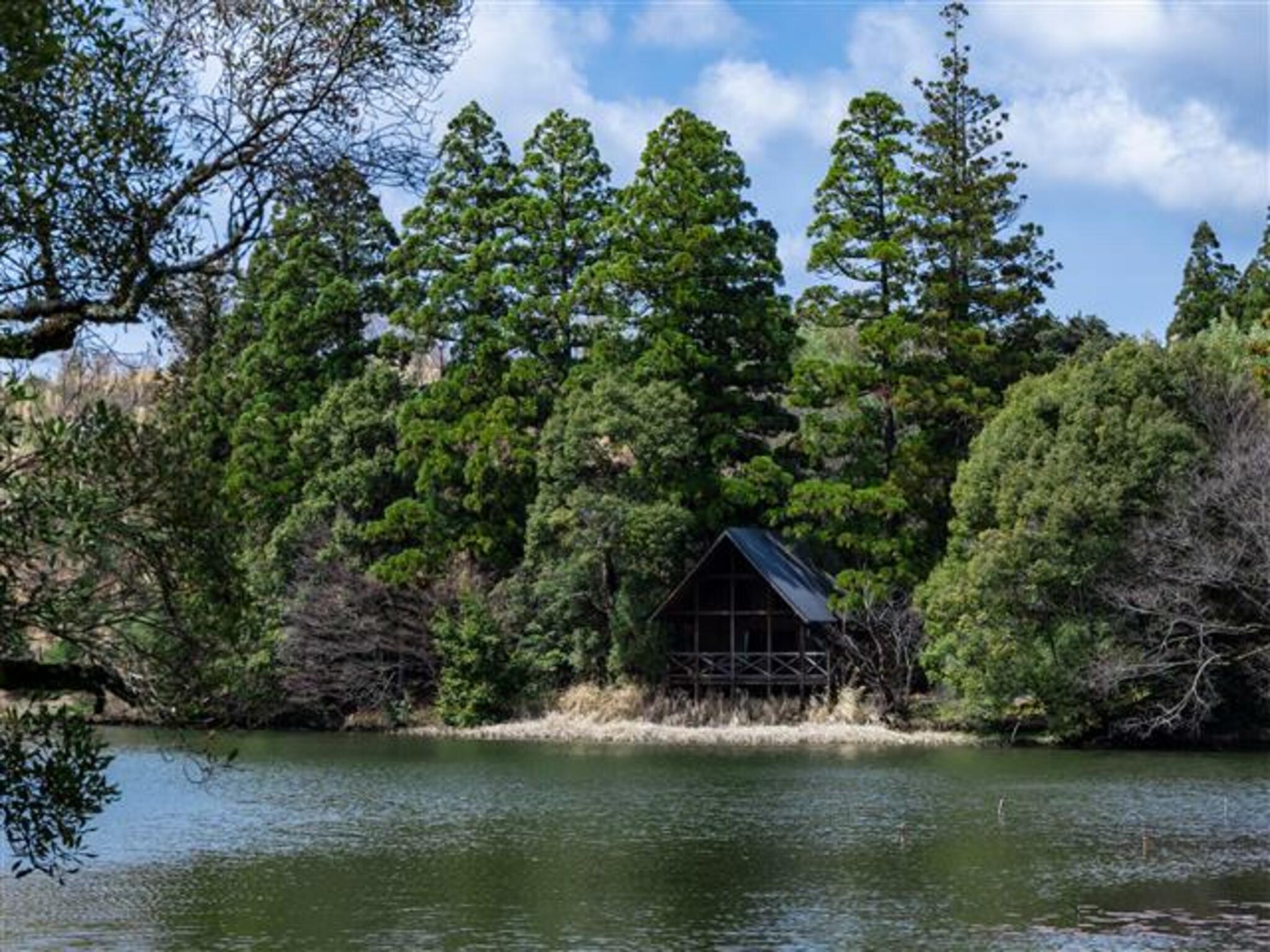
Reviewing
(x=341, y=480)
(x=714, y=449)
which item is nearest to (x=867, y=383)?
(x=714, y=449)

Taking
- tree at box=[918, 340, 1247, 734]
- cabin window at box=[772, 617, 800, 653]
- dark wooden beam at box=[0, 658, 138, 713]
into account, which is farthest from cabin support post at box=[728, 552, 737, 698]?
dark wooden beam at box=[0, 658, 138, 713]

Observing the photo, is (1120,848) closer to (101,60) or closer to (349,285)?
(101,60)

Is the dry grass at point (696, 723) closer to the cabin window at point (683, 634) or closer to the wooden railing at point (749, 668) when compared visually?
the wooden railing at point (749, 668)

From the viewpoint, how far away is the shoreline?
38.2 m

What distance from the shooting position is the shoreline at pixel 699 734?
38.2 metres

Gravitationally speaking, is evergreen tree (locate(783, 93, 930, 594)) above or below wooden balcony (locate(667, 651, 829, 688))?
above

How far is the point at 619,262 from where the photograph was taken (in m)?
43.3

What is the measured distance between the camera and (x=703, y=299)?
43.1 metres

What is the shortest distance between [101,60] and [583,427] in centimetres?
3265

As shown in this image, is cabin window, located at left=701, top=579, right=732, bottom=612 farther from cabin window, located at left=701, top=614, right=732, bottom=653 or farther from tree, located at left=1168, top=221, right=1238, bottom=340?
tree, located at left=1168, top=221, right=1238, bottom=340

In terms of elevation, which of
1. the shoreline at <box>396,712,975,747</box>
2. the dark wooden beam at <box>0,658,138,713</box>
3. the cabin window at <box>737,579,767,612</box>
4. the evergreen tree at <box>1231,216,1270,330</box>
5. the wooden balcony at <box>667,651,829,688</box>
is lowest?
the shoreline at <box>396,712,975,747</box>

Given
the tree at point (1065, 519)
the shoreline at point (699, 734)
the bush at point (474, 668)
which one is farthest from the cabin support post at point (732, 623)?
the tree at point (1065, 519)

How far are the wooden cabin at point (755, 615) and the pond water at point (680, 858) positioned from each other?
790cm

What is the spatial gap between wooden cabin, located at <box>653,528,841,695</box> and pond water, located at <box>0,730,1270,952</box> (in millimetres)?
7899
